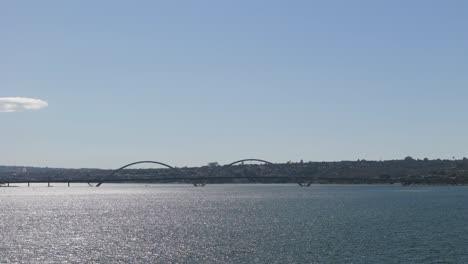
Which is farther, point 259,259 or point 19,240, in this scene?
point 19,240

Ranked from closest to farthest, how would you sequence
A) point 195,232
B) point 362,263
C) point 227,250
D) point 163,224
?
1. point 362,263
2. point 227,250
3. point 195,232
4. point 163,224

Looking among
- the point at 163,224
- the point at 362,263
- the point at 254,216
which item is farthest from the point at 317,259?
the point at 254,216

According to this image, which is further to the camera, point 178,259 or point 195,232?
point 195,232

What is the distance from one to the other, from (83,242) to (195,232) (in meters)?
19.5

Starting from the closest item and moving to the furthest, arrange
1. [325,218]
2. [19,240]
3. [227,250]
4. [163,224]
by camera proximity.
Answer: [227,250], [19,240], [163,224], [325,218]

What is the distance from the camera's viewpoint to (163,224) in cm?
12062

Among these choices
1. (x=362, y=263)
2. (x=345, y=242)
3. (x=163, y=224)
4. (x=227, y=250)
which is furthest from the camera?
(x=163, y=224)

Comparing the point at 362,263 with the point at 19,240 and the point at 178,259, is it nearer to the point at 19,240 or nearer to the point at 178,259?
the point at 178,259

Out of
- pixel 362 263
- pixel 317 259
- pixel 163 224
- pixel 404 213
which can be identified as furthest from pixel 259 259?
pixel 404 213

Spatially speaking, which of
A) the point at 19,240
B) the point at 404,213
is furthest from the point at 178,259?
the point at 404,213

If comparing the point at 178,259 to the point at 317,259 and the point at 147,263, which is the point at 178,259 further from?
the point at 317,259

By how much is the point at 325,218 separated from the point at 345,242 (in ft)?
146

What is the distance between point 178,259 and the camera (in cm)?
7256

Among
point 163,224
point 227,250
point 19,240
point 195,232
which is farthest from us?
point 163,224
